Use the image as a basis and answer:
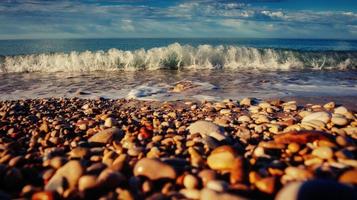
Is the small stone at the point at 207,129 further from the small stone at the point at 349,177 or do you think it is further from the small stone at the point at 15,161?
the small stone at the point at 15,161

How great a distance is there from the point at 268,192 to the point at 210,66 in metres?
13.9

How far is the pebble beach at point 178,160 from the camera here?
244 cm

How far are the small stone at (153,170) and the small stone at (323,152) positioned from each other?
1297mm

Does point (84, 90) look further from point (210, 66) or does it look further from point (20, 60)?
point (20, 60)

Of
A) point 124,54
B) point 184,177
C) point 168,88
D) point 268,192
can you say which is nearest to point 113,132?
point 184,177

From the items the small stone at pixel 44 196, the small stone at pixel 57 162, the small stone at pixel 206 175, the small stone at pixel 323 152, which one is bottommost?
the small stone at pixel 57 162

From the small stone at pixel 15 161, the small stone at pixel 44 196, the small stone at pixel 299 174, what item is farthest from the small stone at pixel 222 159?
the small stone at pixel 15 161

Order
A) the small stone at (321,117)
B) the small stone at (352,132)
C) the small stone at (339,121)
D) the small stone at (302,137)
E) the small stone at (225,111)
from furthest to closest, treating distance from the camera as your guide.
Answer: the small stone at (225,111)
the small stone at (321,117)
the small stone at (339,121)
the small stone at (352,132)
the small stone at (302,137)

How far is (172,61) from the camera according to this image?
1677cm

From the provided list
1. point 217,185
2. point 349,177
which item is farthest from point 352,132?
point 217,185

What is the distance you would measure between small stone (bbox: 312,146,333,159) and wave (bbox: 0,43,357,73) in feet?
42.3

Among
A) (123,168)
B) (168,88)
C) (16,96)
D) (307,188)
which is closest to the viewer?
(307,188)

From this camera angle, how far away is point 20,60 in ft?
55.3

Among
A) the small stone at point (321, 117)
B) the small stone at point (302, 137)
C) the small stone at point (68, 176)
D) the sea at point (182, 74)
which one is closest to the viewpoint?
the small stone at point (68, 176)
